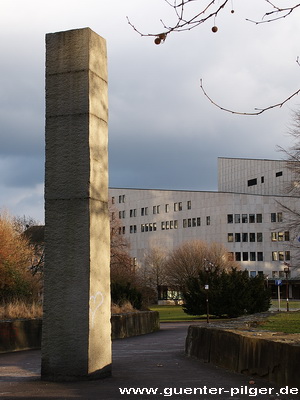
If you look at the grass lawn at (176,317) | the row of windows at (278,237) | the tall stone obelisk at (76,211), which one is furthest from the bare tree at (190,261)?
the tall stone obelisk at (76,211)

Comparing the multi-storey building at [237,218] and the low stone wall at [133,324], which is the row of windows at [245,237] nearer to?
the multi-storey building at [237,218]

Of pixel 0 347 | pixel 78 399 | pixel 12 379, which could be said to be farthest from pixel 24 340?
pixel 78 399

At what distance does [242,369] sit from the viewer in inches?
424

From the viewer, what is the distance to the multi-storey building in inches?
4198

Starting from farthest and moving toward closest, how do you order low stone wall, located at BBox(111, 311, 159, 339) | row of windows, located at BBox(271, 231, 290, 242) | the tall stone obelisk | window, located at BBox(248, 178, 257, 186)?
1. window, located at BBox(248, 178, 257, 186)
2. row of windows, located at BBox(271, 231, 290, 242)
3. low stone wall, located at BBox(111, 311, 159, 339)
4. the tall stone obelisk

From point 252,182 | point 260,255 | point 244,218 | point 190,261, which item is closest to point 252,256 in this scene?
point 260,255

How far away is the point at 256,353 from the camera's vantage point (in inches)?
401

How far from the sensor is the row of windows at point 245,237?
108m

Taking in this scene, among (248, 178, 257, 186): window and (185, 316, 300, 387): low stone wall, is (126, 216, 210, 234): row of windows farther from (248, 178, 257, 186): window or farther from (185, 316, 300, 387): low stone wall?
(185, 316, 300, 387): low stone wall

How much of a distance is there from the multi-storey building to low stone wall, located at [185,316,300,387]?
8992 centimetres

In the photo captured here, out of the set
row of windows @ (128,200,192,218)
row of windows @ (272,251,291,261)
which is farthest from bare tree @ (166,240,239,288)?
row of windows @ (128,200,192,218)

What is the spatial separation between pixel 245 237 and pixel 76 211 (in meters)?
100

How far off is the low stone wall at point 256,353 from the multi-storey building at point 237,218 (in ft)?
295

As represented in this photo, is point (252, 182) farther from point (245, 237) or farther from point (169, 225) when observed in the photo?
point (169, 225)
